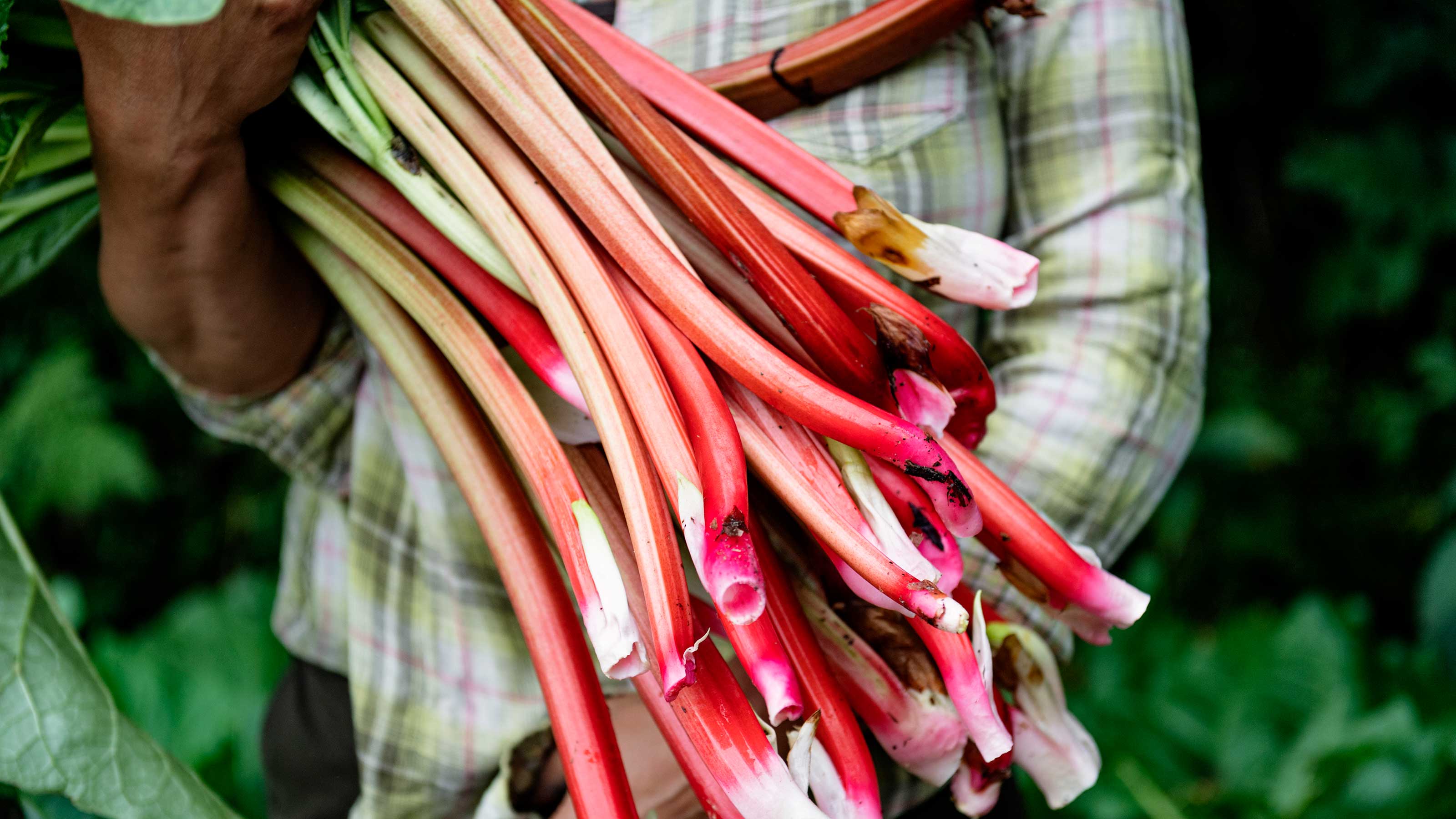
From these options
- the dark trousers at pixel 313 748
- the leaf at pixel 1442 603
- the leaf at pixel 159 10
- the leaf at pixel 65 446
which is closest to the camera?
the leaf at pixel 159 10

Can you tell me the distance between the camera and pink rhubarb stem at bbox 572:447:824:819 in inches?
19.2

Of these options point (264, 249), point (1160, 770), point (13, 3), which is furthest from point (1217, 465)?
point (13, 3)

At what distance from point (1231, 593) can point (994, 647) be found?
1849 mm

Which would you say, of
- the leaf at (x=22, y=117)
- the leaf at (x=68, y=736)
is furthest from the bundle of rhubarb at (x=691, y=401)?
the leaf at (x=68, y=736)

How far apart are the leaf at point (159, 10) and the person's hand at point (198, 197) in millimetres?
79

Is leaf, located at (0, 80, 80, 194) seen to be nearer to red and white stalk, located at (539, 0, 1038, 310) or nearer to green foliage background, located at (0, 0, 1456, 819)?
red and white stalk, located at (539, 0, 1038, 310)

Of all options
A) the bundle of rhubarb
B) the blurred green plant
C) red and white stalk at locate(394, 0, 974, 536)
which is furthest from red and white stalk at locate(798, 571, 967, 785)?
the blurred green plant

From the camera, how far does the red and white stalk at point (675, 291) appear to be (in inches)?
20.0

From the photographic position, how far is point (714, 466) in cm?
50

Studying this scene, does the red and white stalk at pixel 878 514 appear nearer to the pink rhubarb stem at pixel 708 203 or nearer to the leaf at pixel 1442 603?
the pink rhubarb stem at pixel 708 203

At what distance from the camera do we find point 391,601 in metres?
0.83

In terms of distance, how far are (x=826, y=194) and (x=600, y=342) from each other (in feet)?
0.57

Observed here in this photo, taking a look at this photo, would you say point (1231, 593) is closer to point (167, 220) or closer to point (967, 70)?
point (967, 70)

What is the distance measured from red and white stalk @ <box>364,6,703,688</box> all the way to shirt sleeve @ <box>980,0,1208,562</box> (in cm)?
38
